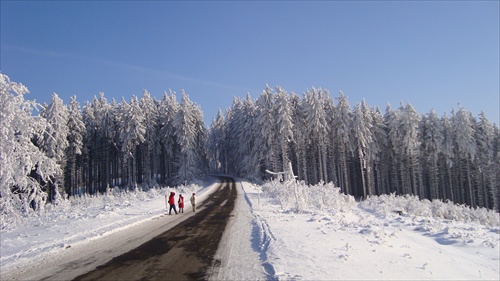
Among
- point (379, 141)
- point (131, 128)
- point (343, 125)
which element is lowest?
point (379, 141)

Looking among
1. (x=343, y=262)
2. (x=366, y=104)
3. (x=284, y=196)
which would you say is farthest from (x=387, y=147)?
(x=343, y=262)

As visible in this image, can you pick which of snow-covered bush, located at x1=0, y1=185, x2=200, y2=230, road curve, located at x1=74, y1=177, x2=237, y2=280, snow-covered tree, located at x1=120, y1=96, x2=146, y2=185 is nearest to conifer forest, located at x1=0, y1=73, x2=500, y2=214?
snow-covered tree, located at x1=120, y1=96, x2=146, y2=185

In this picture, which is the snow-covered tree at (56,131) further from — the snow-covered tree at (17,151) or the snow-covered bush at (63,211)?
the snow-covered tree at (17,151)

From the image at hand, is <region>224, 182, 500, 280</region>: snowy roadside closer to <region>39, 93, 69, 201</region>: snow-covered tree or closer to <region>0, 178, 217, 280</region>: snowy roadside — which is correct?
<region>0, 178, 217, 280</region>: snowy roadside

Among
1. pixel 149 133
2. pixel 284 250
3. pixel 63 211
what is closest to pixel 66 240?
pixel 284 250

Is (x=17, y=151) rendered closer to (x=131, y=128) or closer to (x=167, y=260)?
(x=167, y=260)

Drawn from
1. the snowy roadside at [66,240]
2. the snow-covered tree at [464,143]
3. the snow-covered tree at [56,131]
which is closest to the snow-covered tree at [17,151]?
the snowy roadside at [66,240]

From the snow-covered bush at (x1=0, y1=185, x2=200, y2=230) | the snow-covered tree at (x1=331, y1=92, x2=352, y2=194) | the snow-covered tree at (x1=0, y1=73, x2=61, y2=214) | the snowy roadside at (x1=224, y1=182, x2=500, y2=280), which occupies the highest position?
the snow-covered tree at (x1=331, y1=92, x2=352, y2=194)

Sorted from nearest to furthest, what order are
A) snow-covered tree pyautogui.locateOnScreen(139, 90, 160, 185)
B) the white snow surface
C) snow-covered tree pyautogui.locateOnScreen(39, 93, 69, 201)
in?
1. the white snow surface
2. snow-covered tree pyautogui.locateOnScreen(39, 93, 69, 201)
3. snow-covered tree pyautogui.locateOnScreen(139, 90, 160, 185)

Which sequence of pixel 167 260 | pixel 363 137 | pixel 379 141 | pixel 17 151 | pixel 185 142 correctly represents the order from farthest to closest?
pixel 379 141, pixel 185 142, pixel 363 137, pixel 17 151, pixel 167 260

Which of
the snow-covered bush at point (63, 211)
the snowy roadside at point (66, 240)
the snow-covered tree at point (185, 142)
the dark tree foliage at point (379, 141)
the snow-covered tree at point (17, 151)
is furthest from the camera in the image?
the snow-covered tree at point (185, 142)

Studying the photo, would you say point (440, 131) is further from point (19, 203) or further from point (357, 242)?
point (19, 203)

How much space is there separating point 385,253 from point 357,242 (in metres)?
1.28

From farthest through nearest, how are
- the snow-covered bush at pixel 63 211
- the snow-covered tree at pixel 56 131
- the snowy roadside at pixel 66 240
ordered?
the snow-covered tree at pixel 56 131 → the snow-covered bush at pixel 63 211 → the snowy roadside at pixel 66 240
